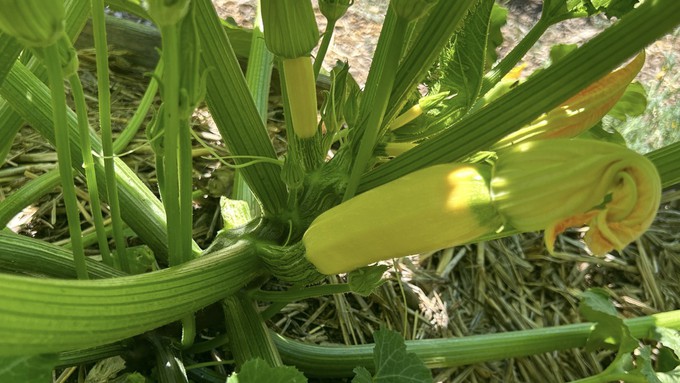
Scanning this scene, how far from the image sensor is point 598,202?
734 millimetres

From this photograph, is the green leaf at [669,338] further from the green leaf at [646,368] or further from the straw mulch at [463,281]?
the straw mulch at [463,281]

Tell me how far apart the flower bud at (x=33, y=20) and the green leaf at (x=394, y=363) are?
24.8 inches

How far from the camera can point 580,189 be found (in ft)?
2.35

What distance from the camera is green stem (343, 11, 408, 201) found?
836 millimetres

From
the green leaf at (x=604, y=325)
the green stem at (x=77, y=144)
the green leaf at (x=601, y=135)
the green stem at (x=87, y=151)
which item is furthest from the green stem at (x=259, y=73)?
the green leaf at (x=604, y=325)

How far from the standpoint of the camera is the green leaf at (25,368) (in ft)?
2.39

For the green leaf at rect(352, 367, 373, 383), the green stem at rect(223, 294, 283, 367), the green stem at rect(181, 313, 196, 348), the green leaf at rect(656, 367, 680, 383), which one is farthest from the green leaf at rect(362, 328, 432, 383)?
the green leaf at rect(656, 367, 680, 383)

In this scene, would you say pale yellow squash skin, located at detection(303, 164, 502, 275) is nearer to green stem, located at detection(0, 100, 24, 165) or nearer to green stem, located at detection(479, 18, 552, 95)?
green stem, located at detection(479, 18, 552, 95)

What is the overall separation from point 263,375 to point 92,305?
26cm

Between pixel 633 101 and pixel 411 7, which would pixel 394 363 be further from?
pixel 633 101

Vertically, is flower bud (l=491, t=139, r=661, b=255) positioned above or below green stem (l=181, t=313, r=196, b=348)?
above

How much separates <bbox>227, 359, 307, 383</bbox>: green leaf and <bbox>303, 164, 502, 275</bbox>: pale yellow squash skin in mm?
162

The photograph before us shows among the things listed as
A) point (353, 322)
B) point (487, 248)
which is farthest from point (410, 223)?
point (487, 248)

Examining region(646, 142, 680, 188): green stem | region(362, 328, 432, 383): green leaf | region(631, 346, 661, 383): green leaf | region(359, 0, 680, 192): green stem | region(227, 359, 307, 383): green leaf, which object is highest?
region(359, 0, 680, 192): green stem
